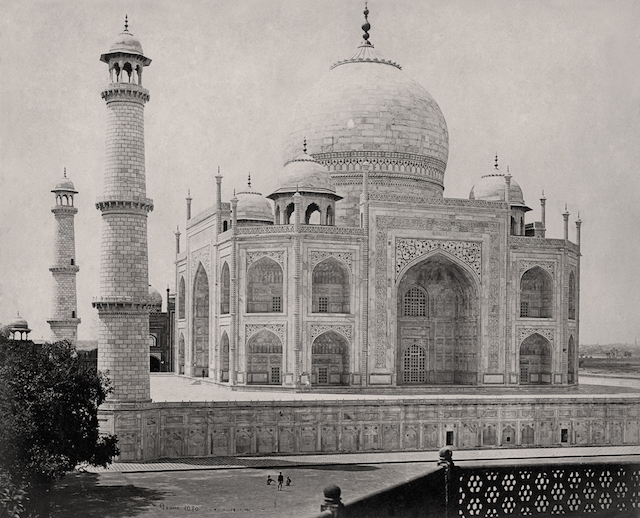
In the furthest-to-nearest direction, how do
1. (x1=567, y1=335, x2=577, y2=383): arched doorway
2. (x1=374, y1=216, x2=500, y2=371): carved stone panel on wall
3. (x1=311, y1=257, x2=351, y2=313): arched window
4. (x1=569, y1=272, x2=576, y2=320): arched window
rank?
1. (x1=569, y1=272, x2=576, y2=320): arched window
2. (x1=567, y1=335, x2=577, y2=383): arched doorway
3. (x1=311, y1=257, x2=351, y2=313): arched window
4. (x1=374, y1=216, x2=500, y2=371): carved stone panel on wall

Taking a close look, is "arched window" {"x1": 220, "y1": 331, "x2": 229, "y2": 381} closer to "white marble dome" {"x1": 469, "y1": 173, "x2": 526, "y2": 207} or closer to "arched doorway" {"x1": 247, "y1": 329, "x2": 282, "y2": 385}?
"arched doorway" {"x1": 247, "y1": 329, "x2": 282, "y2": 385}

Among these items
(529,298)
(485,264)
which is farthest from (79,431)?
(529,298)

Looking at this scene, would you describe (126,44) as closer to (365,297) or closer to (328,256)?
(328,256)

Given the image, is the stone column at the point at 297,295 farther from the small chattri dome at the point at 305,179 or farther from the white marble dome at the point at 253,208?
the white marble dome at the point at 253,208

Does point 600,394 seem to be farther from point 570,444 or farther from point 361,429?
point 361,429

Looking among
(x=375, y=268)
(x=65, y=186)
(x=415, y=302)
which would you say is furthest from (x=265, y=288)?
(x=65, y=186)

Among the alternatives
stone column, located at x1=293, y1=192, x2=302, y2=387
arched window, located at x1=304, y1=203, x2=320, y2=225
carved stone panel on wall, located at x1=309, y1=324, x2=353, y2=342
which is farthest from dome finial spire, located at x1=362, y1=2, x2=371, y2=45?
carved stone panel on wall, located at x1=309, y1=324, x2=353, y2=342

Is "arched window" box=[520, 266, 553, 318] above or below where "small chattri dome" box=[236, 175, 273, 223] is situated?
below

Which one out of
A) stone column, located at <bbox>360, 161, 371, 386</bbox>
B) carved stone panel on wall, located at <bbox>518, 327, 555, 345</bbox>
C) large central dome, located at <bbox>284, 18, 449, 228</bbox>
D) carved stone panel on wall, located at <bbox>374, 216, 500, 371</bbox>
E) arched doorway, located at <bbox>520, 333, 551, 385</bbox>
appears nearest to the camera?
stone column, located at <bbox>360, 161, 371, 386</bbox>
